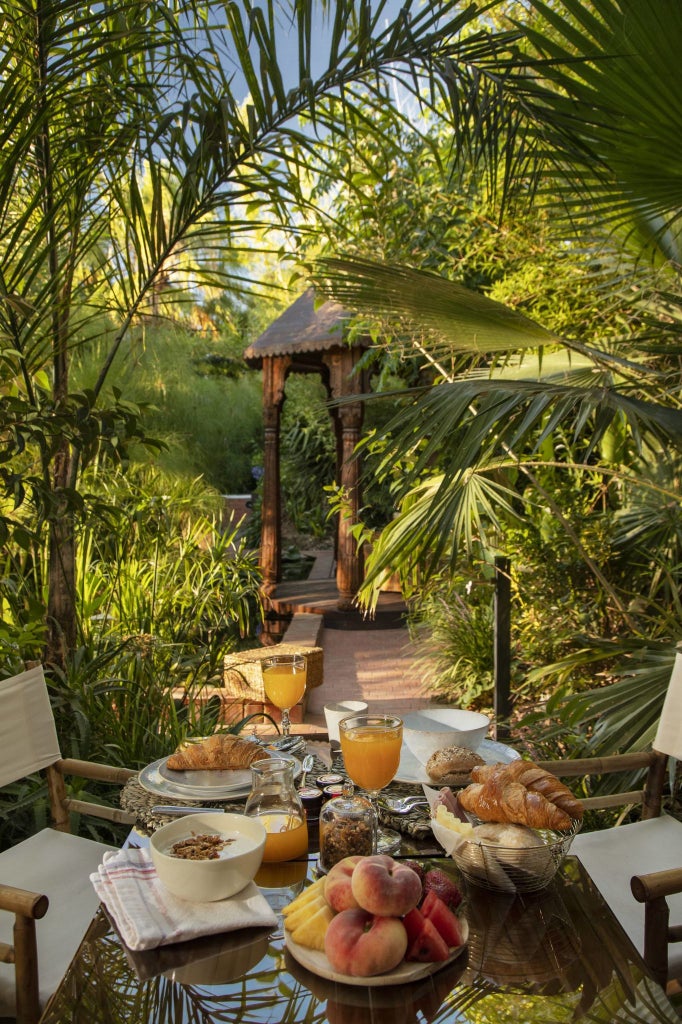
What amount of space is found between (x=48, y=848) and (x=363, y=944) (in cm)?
121

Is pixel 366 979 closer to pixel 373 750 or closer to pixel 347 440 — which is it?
pixel 373 750

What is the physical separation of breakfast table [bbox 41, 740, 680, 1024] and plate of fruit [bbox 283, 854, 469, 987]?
15mm

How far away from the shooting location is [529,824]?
4.06 ft

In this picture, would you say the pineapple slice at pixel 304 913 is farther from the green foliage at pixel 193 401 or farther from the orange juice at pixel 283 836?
the green foliage at pixel 193 401

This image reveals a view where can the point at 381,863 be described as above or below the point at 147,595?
above

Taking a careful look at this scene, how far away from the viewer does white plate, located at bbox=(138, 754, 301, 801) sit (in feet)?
4.86

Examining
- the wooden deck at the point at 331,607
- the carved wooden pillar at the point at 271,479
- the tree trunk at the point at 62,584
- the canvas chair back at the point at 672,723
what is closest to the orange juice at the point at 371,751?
the canvas chair back at the point at 672,723

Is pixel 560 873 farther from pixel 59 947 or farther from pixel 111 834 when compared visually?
pixel 111 834

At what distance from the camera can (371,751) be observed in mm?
1339

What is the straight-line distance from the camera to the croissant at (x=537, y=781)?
1.28m

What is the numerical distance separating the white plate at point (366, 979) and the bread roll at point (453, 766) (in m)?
0.48

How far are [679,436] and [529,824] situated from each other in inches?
41.3

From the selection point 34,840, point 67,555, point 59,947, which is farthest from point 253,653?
point 59,947

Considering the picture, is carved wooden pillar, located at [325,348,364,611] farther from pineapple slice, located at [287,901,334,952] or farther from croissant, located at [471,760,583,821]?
pineapple slice, located at [287,901,334,952]
